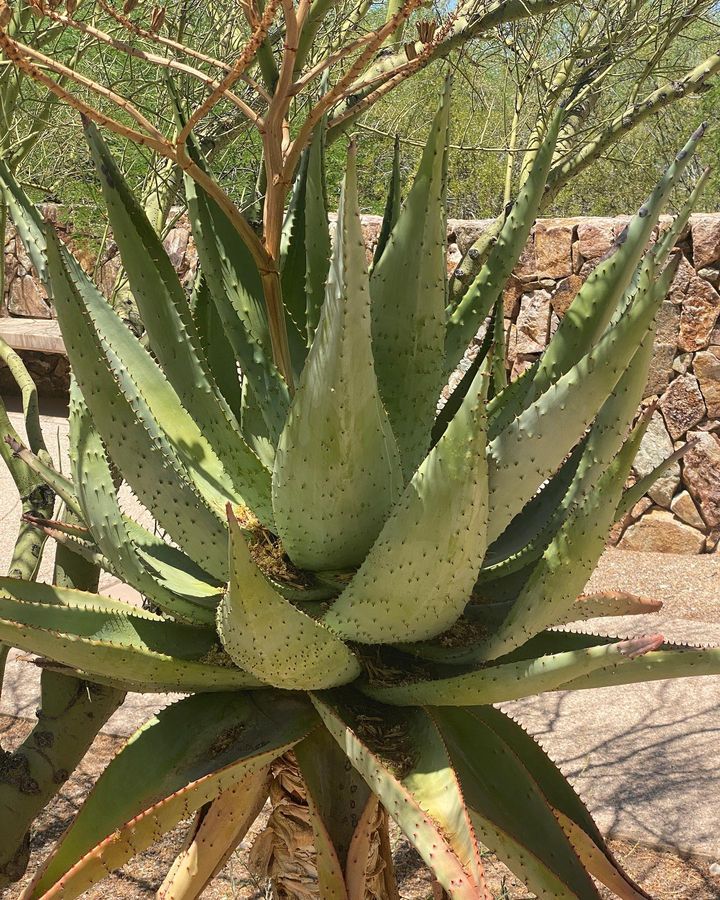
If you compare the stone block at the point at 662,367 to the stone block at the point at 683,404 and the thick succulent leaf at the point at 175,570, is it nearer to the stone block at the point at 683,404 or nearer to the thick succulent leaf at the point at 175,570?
the stone block at the point at 683,404

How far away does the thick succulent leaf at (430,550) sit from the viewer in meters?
1.00

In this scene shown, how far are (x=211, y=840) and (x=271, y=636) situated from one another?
0.40 meters

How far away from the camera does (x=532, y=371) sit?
144 cm

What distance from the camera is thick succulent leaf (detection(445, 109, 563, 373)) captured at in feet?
4.58

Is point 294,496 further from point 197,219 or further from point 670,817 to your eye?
point 670,817

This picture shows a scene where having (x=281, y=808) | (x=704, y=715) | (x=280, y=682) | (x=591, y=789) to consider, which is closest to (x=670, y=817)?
(x=591, y=789)

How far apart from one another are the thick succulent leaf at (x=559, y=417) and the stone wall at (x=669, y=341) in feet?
18.1

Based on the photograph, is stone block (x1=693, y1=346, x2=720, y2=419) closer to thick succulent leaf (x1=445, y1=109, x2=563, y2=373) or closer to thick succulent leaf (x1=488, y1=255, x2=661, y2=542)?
thick succulent leaf (x1=445, y1=109, x2=563, y2=373)

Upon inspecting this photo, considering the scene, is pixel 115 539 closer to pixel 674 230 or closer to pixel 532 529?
pixel 532 529

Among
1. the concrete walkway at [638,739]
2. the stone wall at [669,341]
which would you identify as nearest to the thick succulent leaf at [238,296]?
the concrete walkway at [638,739]

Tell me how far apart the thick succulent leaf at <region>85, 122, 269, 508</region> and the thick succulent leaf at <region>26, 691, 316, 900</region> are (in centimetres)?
29

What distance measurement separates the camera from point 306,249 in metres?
1.55

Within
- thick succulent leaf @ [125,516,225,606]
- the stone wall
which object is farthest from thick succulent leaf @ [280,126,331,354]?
the stone wall

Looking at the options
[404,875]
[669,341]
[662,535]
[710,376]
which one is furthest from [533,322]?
[404,875]
